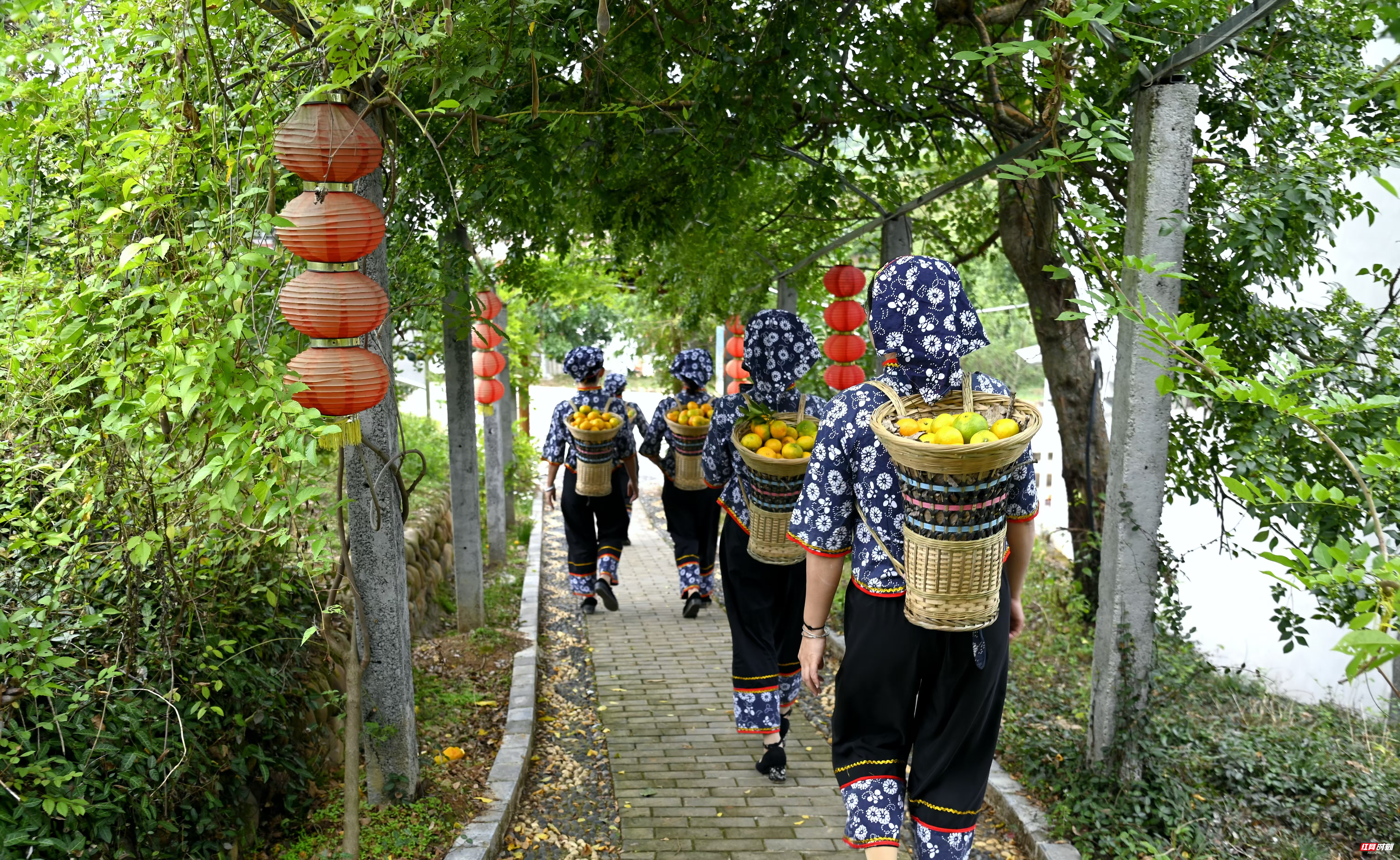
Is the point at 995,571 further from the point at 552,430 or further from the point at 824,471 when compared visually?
the point at 552,430

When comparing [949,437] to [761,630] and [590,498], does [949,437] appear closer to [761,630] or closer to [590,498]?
[761,630]

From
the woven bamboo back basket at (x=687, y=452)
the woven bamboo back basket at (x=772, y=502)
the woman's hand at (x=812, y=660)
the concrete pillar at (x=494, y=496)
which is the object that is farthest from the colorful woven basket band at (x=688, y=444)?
the woman's hand at (x=812, y=660)

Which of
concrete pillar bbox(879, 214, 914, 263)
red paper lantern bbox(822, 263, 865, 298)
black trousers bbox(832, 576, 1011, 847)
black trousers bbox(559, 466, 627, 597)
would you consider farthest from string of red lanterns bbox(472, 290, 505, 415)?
black trousers bbox(832, 576, 1011, 847)

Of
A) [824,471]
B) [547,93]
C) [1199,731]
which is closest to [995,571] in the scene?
[824,471]

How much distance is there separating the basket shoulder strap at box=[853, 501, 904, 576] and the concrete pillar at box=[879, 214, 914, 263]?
3917mm

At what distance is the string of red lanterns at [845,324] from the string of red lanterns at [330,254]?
5.42m

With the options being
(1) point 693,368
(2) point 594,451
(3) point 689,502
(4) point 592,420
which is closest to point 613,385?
(4) point 592,420

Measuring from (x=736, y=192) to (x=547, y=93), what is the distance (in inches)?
85.2

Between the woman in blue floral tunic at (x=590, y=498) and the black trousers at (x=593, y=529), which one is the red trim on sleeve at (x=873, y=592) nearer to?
Result: the woman in blue floral tunic at (x=590, y=498)

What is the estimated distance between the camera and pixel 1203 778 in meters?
4.25

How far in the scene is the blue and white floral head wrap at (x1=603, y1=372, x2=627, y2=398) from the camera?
8.12 m

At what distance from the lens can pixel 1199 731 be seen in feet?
14.9

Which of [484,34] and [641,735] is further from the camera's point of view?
Answer: [641,735]

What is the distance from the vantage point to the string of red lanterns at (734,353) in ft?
37.9
